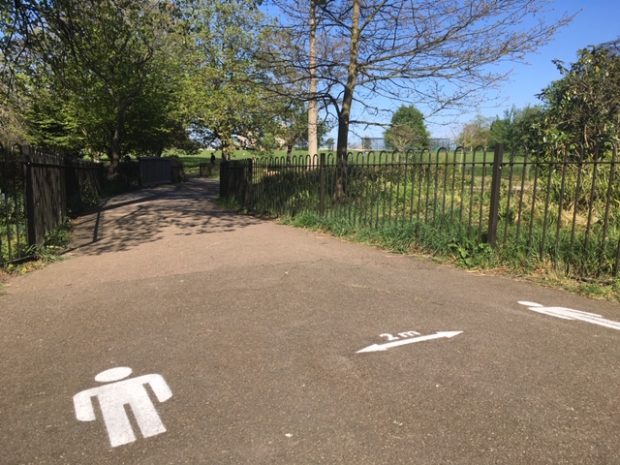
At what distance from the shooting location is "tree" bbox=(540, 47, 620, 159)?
10406 millimetres

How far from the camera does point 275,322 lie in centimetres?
461

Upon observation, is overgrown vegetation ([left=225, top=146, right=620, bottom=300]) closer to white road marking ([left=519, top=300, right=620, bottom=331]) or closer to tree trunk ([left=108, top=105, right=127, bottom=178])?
white road marking ([left=519, top=300, right=620, bottom=331])

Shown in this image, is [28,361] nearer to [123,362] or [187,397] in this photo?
[123,362]

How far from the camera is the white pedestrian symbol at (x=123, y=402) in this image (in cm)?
280

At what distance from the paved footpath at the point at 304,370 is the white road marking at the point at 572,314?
0.12 ft

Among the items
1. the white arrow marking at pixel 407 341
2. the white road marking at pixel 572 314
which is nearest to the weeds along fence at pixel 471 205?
the white road marking at pixel 572 314

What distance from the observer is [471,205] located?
6.93 m

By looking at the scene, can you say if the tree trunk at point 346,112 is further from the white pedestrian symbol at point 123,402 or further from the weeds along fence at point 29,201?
the white pedestrian symbol at point 123,402

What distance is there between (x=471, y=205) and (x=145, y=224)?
8208 millimetres

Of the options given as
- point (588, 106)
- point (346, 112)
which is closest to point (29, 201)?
point (346, 112)

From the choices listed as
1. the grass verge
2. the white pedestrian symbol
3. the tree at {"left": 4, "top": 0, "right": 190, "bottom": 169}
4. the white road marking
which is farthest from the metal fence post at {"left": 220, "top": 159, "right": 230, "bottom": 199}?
the white pedestrian symbol

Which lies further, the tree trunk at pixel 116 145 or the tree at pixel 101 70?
the tree trunk at pixel 116 145

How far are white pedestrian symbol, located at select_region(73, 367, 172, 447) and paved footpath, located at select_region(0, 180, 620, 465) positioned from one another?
0.01 meters

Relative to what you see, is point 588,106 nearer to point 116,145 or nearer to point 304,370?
point 304,370
